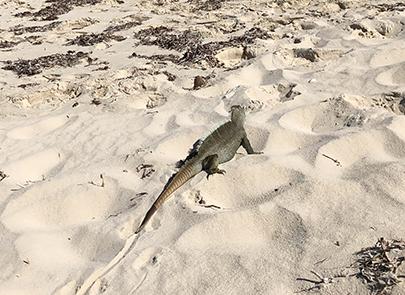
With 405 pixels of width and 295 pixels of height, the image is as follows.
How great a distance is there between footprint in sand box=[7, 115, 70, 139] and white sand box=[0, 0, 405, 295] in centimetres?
2

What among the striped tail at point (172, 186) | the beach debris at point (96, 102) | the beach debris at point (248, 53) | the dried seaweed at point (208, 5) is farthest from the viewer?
the dried seaweed at point (208, 5)

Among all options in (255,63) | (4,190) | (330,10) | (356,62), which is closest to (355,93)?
(356,62)

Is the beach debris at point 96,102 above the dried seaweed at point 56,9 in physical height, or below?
above

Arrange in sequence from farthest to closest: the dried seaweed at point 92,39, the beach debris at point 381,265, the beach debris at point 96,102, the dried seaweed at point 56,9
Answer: the dried seaweed at point 56,9 → the dried seaweed at point 92,39 → the beach debris at point 96,102 → the beach debris at point 381,265

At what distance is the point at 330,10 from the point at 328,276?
22.5 feet

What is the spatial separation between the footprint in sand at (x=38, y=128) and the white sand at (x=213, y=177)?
0.02 metres

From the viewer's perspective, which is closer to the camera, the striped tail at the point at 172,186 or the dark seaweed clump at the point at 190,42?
the striped tail at the point at 172,186

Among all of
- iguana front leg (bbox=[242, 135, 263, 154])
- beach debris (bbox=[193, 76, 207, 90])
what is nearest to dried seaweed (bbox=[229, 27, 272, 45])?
beach debris (bbox=[193, 76, 207, 90])

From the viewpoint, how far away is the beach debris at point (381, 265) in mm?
2131

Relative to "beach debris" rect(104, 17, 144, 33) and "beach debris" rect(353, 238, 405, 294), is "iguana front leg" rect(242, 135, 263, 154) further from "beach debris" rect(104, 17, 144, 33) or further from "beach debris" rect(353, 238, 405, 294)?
"beach debris" rect(104, 17, 144, 33)

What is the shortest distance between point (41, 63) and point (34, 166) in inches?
134

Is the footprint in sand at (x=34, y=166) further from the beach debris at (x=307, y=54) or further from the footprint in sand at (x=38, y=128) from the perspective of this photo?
the beach debris at (x=307, y=54)

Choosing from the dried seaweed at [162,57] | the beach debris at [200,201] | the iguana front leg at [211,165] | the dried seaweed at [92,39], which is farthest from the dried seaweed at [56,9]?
the beach debris at [200,201]

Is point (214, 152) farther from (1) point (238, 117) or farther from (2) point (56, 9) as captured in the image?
(2) point (56, 9)
